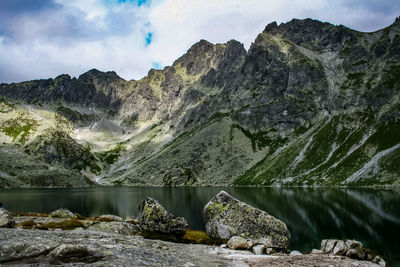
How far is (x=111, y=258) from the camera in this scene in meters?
19.1

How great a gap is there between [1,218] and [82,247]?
56.5 feet

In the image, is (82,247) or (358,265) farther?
(358,265)

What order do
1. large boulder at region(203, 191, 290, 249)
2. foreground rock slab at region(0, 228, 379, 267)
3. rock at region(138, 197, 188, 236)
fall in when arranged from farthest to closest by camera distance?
1. large boulder at region(203, 191, 290, 249)
2. rock at region(138, 197, 188, 236)
3. foreground rock slab at region(0, 228, 379, 267)

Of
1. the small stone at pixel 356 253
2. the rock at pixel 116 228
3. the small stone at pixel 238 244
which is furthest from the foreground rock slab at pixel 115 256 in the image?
the rock at pixel 116 228

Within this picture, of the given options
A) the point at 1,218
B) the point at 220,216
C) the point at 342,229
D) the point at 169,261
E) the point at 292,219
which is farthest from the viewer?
the point at 292,219

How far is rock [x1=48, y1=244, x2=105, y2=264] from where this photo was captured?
1716 cm

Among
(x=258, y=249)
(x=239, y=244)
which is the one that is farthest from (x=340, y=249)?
(x=239, y=244)

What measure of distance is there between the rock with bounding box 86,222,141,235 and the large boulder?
9.51 meters

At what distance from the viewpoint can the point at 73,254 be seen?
701 inches

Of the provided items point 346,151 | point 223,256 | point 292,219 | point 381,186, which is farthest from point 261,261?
point 346,151

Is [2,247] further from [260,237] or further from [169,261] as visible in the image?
[260,237]

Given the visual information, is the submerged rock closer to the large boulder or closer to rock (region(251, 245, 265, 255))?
rock (region(251, 245, 265, 255))

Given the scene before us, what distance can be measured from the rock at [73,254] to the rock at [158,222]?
1715 centimetres

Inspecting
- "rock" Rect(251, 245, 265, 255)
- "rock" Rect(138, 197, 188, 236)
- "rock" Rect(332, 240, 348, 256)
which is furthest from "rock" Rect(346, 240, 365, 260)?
"rock" Rect(138, 197, 188, 236)
